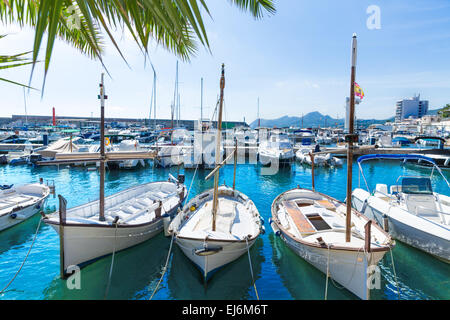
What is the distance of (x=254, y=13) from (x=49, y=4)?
2179 millimetres

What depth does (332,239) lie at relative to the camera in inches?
363

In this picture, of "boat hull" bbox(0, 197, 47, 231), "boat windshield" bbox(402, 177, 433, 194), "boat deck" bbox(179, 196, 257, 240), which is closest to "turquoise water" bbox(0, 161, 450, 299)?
"boat hull" bbox(0, 197, 47, 231)

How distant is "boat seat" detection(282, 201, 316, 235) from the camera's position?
1022cm

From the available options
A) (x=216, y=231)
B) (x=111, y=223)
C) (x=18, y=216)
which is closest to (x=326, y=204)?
(x=216, y=231)

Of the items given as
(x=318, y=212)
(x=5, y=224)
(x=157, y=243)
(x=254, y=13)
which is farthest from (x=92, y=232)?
(x=318, y=212)

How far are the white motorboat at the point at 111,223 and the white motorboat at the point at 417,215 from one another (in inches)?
422

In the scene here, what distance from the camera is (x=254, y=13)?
8.57 feet

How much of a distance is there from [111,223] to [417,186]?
14.9 meters

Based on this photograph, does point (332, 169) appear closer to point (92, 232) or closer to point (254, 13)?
point (92, 232)

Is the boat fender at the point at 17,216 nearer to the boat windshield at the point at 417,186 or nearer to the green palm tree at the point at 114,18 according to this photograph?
the green palm tree at the point at 114,18

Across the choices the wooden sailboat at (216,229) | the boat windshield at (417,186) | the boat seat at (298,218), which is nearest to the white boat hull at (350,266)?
the boat seat at (298,218)

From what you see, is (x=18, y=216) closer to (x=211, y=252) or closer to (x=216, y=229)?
(x=216, y=229)

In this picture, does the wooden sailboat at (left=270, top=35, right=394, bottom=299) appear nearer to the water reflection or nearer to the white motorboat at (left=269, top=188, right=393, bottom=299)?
the white motorboat at (left=269, top=188, right=393, bottom=299)

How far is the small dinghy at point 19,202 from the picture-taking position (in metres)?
12.9
